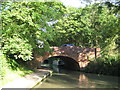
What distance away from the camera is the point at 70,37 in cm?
2570

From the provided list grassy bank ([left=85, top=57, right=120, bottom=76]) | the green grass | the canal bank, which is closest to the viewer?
the canal bank

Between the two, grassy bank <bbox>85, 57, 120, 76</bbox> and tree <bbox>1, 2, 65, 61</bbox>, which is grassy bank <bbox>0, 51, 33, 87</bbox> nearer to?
tree <bbox>1, 2, 65, 61</bbox>

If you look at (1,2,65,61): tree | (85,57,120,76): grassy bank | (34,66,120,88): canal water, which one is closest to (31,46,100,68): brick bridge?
(85,57,120,76): grassy bank

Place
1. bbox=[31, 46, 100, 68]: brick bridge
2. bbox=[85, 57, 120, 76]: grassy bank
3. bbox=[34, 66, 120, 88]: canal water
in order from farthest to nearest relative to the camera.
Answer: bbox=[31, 46, 100, 68]: brick bridge < bbox=[85, 57, 120, 76]: grassy bank < bbox=[34, 66, 120, 88]: canal water

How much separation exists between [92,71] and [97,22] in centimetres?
755

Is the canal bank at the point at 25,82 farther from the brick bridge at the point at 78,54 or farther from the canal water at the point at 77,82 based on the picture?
the brick bridge at the point at 78,54

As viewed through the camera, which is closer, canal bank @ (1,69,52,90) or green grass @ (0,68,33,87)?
canal bank @ (1,69,52,90)

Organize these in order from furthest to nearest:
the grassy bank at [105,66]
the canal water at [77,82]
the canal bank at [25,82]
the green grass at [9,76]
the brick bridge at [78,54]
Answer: the brick bridge at [78,54]
the grassy bank at [105,66]
the canal water at [77,82]
the green grass at [9,76]
the canal bank at [25,82]

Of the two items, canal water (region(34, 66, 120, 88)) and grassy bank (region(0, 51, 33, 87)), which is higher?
grassy bank (region(0, 51, 33, 87))

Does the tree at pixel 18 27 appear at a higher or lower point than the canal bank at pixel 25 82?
higher

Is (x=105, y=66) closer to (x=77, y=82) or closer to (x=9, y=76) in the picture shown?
(x=77, y=82)

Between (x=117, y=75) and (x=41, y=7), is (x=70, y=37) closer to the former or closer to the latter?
(x=117, y=75)

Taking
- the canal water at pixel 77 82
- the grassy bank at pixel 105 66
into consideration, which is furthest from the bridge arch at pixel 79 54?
the canal water at pixel 77 82

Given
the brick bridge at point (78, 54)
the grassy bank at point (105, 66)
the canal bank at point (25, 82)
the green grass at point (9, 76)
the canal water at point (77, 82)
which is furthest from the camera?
the brick bridge at point (78, 54)
